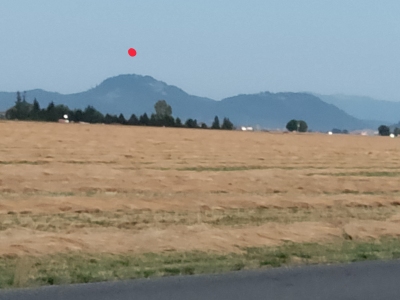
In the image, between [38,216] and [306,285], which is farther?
[38,216]

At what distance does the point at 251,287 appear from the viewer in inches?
286

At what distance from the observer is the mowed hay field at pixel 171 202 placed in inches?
376

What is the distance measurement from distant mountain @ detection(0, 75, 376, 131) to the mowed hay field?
70.3 metres

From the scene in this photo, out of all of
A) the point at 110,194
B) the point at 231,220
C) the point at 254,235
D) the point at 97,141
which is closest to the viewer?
the point at 254,235

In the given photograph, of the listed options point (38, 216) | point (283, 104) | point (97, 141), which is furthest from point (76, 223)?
point (283, 104)

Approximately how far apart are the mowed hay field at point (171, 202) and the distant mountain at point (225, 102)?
7026 centimetres

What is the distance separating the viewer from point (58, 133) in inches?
1198

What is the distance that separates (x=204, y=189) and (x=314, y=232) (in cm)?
671

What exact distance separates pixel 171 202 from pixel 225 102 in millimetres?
101246

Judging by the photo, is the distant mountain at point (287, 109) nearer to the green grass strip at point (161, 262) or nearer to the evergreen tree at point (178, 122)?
the evergreen tree at point (178, 122)

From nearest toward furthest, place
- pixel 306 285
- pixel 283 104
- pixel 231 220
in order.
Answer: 1. pixel 306 285
2. pixel 231 220
3. pixel 283 104

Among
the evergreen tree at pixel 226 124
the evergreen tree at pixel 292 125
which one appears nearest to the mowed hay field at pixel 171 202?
the evergreen tree at pixel 226 124

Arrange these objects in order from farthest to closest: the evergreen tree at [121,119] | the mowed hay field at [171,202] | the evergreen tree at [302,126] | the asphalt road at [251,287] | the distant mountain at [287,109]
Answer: the distant mountain at [287,109] < the evergreen tree at [302,126] < the evergreen tree at [121,119] < the mowed hay field at [171,202] < the asphalt road at [251,287]

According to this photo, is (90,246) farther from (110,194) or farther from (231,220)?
(110,194)
